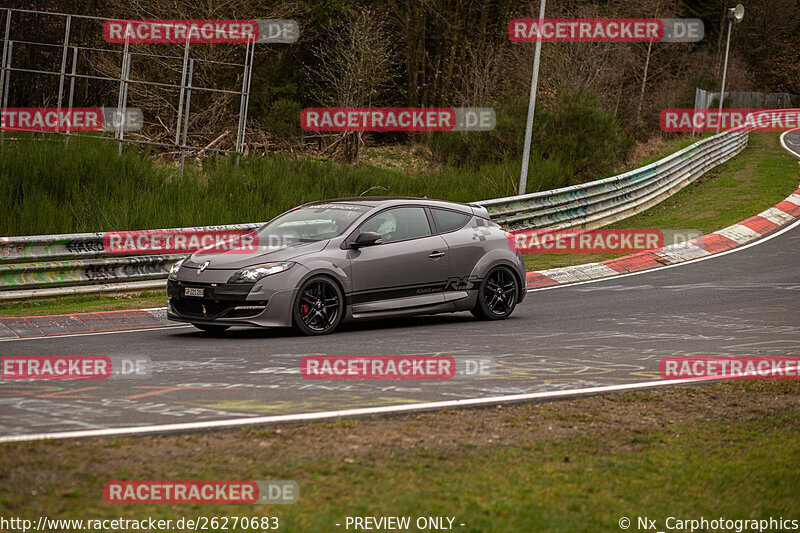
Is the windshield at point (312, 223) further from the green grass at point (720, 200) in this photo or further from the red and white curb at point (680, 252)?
the green grass at point (720, 200)

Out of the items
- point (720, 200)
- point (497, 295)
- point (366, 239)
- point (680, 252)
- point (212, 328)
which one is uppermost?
point (720, 200)

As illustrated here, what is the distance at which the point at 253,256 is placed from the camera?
11.5 meters

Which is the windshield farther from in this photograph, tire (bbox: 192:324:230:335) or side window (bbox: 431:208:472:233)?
tire (bbox: 192:324:230:335)

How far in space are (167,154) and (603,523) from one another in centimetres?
3068

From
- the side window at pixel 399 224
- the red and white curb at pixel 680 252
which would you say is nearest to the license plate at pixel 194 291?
the side window at pixel 399 224

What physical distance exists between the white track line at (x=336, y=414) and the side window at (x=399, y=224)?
4.58m

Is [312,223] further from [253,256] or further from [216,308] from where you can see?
[216,308]

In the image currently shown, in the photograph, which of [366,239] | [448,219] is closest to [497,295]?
[448,219]

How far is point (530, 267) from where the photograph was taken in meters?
18.6

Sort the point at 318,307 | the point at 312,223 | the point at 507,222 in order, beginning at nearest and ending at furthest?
1. the point at 318,307
2. the point at 312,223
3. the point at 507,222

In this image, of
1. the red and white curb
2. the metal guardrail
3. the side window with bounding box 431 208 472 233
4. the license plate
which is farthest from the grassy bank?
the red and white curb

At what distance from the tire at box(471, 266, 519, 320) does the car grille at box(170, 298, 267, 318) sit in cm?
322

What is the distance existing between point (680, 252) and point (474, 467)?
1565 centimetres

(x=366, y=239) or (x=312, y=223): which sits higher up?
(x=312, y=223)
